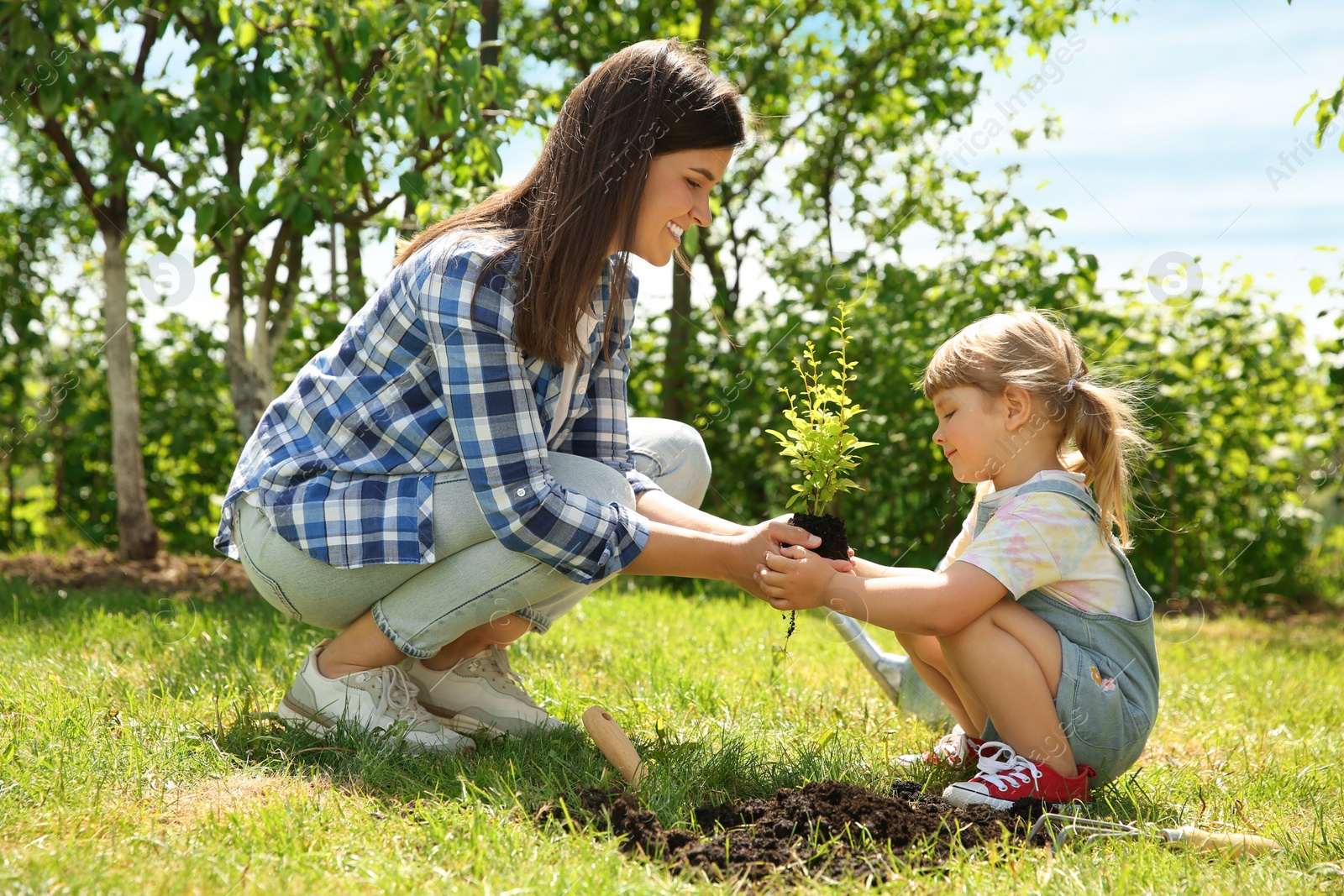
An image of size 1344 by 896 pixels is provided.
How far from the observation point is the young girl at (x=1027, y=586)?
2.08 meters

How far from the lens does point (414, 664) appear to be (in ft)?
8.35

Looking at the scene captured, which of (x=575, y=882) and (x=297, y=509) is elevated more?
(x=297, y=509)

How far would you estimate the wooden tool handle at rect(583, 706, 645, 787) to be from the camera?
2.05m

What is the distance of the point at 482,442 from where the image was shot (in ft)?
6.93

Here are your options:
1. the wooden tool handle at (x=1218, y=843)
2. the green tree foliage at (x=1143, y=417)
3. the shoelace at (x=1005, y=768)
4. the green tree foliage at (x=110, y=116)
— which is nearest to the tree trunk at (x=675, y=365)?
the green tree foliage at (x=1143, y=417)

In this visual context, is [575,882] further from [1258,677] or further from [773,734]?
[1258,677]

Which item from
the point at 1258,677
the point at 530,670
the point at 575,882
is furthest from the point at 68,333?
the point at 1258,677

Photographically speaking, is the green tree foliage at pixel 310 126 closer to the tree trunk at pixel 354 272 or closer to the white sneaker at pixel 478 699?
the tree trunk at pixel 354 272

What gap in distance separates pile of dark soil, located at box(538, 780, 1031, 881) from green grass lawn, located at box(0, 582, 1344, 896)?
0.05 m

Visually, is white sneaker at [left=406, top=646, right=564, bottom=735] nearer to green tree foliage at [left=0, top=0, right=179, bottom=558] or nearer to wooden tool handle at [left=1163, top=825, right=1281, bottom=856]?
wooden tool handle at [left=1163, top=825, right=1281, bottom=856]

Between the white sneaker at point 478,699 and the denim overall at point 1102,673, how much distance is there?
108cm

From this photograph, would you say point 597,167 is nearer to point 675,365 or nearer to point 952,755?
point 952,755

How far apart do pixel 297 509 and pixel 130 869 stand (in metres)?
A: 0.85

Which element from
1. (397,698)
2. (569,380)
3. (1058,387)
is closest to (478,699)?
(397,698)
